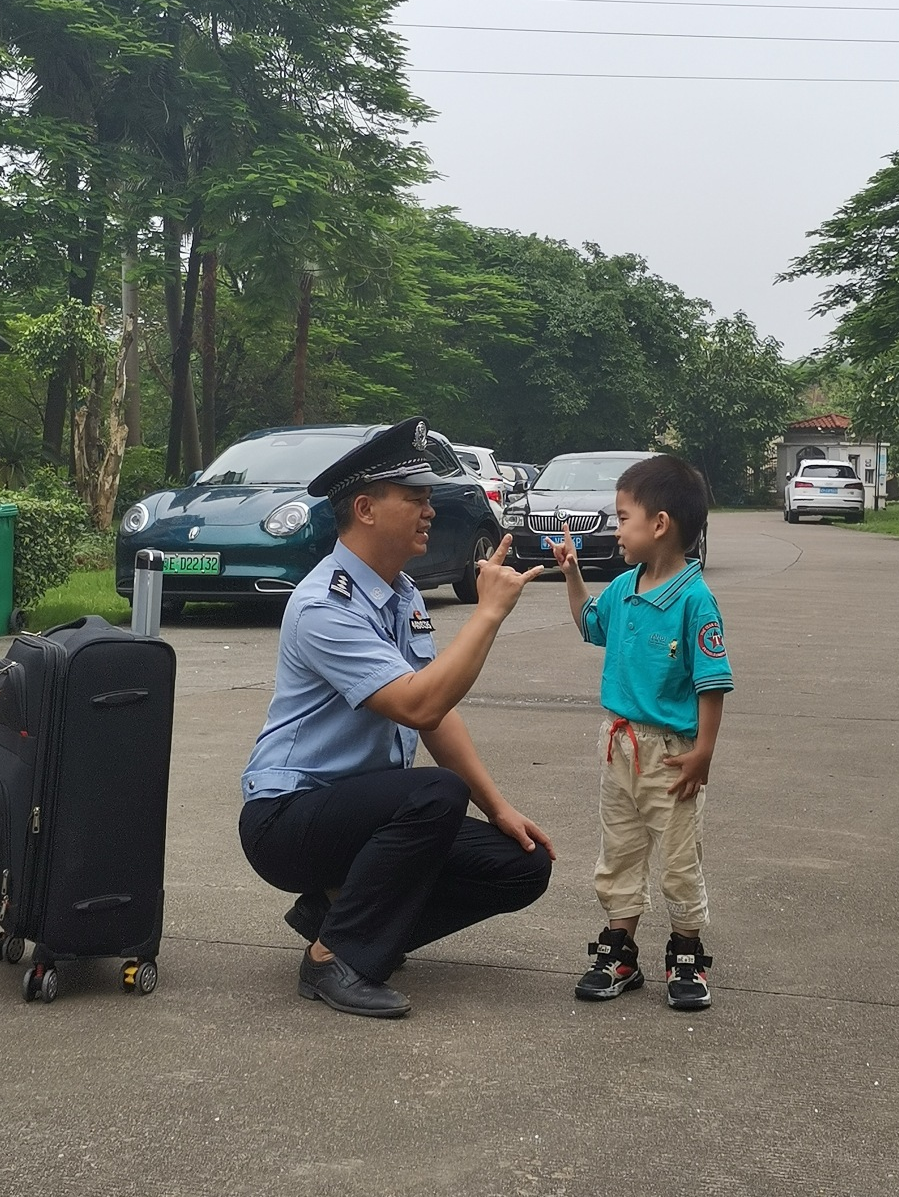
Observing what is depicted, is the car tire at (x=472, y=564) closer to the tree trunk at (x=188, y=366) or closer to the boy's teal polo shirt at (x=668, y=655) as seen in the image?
the boy's teal polo shirt at (x=668, y=655)

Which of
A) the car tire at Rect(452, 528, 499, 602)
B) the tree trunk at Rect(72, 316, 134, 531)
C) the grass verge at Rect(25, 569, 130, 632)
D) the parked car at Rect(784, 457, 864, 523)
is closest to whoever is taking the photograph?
the grass verge at Rect(25, 569, 130, 632)

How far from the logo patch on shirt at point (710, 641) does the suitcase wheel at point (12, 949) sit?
188cm

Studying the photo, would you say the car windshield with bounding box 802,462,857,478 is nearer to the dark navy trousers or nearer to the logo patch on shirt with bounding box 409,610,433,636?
the logo patch on shirt with bounding box 409,610,433,636

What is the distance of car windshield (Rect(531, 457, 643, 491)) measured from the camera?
18.6 meters

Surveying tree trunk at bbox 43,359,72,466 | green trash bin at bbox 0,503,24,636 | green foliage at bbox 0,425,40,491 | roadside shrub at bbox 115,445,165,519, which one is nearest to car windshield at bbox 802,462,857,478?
roadside shrub at bbox 115,445,165,519

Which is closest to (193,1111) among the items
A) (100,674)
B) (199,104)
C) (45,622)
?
(100,674)

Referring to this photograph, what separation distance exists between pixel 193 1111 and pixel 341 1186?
46 centimetres

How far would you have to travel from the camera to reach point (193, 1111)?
3135 mm

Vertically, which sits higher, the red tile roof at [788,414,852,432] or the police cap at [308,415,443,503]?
the red tile roof at [788,414,852,432]

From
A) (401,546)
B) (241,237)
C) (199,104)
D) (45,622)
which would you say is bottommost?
(45,622)

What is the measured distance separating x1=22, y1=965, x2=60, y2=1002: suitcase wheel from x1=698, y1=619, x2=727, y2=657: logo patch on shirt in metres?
1.75

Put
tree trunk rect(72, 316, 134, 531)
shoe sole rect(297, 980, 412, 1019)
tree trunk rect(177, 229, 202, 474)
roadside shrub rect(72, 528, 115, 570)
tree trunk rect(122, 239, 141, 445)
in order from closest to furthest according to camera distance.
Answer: shoe sole rect(297, 980, 412, 1019) < roadside shrub rect(72, 528, 115, 570) < tree trunk rect(72, 316, 134, 531) < tree trunk rect(122, 239, 141, 445) < tree trunk rect(177, 229, 202, 474)

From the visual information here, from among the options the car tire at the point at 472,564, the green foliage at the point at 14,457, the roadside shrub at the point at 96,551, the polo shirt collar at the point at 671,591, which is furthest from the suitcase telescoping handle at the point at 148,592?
the green foliage at the point at 14,457

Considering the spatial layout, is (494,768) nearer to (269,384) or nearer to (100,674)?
(100,674)
